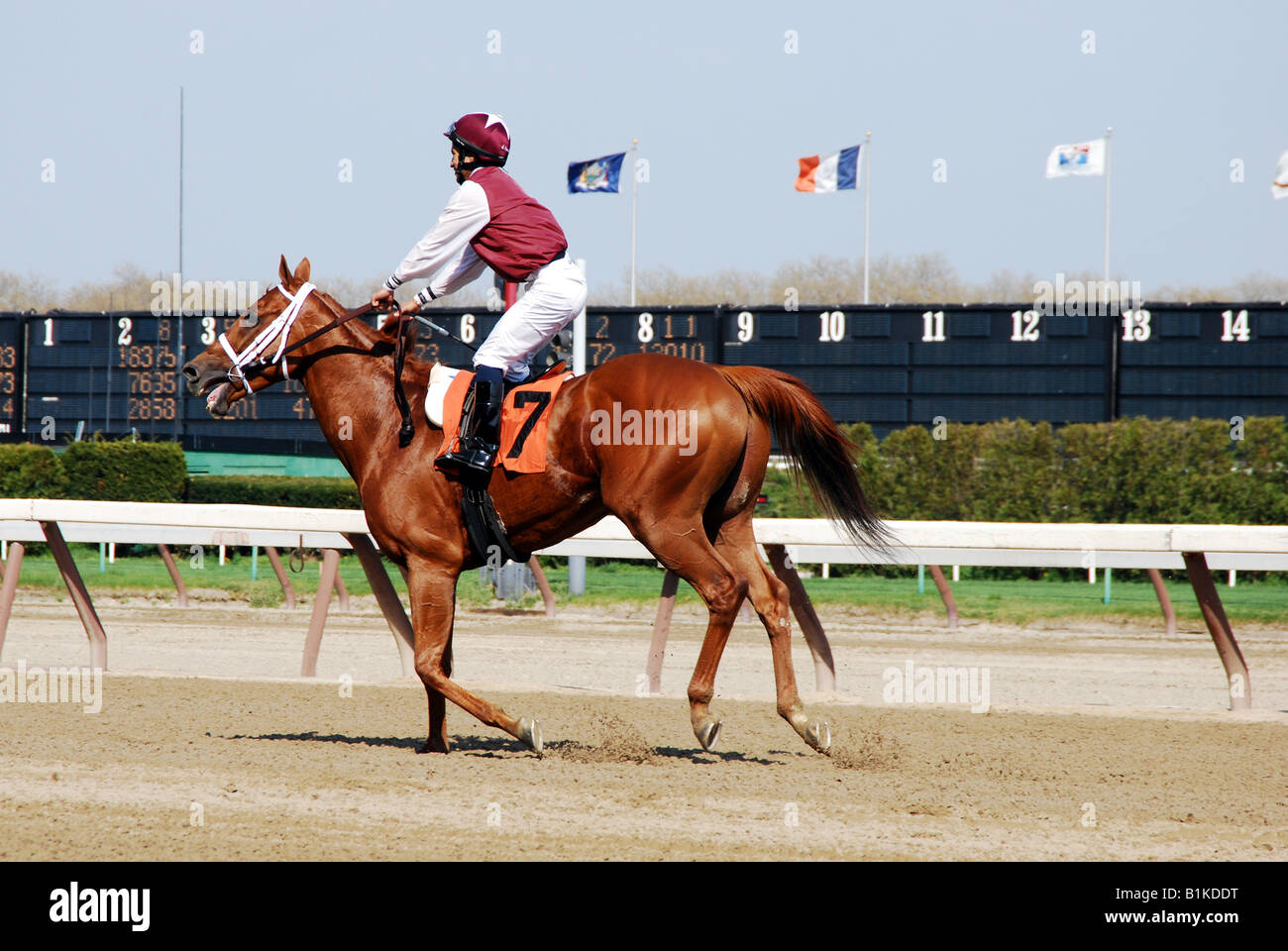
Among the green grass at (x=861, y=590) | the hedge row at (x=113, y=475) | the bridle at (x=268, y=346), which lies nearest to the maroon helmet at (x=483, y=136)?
the bridle at (x=268, y=346)

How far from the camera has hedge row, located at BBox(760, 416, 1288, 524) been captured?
1767 cm

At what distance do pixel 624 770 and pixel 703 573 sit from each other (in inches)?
32.3

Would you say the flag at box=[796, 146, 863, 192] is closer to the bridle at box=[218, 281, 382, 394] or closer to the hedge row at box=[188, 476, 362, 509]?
the hedge row at box=[188, 476, 362, 509]

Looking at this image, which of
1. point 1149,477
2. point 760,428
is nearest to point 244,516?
point 760,428

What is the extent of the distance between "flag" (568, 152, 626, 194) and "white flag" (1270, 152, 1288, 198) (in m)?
11.1

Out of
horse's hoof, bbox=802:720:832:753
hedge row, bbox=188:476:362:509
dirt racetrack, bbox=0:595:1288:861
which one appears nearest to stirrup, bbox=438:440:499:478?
dirt racetrack, bbox=0:595:1288:861

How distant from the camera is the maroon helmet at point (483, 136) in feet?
18.6

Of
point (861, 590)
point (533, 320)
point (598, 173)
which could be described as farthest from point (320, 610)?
point (598, 173)

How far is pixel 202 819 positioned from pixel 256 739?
1746 mm

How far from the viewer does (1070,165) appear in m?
29.6

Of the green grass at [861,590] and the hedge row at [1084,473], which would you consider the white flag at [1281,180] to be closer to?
the hedge row at [1084,473]

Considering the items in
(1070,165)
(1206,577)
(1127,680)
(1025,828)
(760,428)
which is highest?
(1070,165)

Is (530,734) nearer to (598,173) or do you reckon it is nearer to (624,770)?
(624,770)
